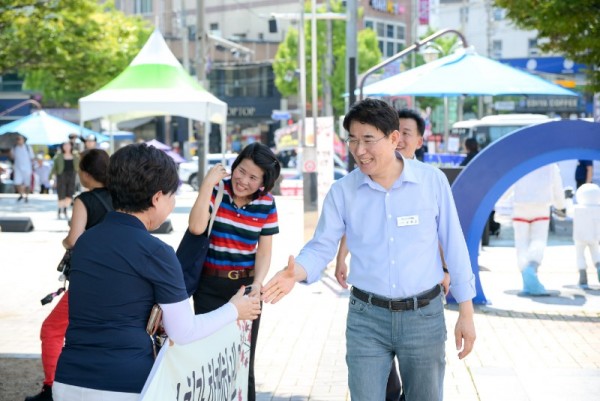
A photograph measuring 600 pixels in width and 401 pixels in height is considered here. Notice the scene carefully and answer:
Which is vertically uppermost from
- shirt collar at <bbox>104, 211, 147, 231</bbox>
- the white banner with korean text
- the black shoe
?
shirt collar at <bbox>104, 211, 147, 231</bbox>

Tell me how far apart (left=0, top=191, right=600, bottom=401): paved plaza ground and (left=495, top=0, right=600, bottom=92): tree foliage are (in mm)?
3939

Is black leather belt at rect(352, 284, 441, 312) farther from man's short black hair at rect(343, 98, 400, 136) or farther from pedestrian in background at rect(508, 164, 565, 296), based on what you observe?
pedestrian in background at rect(508, 164, 565, 296)

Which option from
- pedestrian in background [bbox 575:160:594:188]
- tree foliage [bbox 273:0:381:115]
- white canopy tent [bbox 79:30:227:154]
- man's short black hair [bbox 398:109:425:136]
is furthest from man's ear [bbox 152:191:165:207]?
tree foliage [bbox 273:0:381:115]

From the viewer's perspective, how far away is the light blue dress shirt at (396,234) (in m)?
4.33

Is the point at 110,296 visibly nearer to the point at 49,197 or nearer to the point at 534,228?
the point at 534,228

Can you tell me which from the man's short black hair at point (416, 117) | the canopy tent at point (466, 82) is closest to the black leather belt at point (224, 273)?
the man's short black hair at point (416, 117)

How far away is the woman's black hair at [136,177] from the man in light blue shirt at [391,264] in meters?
0.83

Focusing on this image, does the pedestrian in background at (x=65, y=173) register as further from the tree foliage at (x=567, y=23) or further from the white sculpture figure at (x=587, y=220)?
the white sculpture figure at (x=587, y=220)

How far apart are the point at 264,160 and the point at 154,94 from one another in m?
12.3

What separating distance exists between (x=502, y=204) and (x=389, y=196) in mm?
13680

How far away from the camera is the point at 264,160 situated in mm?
5305

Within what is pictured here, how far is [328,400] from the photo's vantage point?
6668mm

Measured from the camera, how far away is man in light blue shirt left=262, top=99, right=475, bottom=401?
A: 430 centimetres

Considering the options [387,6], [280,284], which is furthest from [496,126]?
[387,6]
